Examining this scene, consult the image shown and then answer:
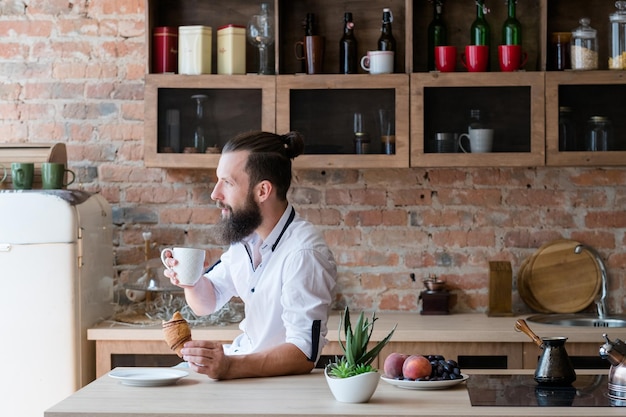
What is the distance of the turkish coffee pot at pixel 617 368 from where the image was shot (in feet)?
8.10

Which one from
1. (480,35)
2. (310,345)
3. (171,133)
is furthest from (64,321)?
(480,35)

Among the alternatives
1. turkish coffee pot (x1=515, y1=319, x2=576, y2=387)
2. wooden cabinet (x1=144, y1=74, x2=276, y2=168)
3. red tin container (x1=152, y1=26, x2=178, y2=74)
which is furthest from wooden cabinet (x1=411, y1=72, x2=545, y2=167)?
turkish coffee pot (x1=515, y1=319, x2=576, y2=387)

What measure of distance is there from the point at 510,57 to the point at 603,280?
1.12 meters

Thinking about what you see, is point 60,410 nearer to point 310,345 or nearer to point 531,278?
point 310,345

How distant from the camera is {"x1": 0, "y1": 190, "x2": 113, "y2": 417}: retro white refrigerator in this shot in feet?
13.0

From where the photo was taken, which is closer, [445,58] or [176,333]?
[176,333]

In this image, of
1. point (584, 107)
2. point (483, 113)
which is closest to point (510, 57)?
point (483, 113)

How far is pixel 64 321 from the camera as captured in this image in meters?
3.99

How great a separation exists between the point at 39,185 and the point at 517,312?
2.32 meters

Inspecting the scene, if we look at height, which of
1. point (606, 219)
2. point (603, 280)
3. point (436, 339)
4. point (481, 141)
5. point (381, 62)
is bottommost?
point (436, 339)

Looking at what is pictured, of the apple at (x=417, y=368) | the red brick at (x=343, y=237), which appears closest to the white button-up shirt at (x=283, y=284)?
the apple at (x=417, y=368)

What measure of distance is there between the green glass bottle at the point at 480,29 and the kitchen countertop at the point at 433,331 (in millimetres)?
1266

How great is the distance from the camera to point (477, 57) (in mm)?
4207

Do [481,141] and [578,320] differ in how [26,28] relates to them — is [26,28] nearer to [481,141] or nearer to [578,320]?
[481,141]
